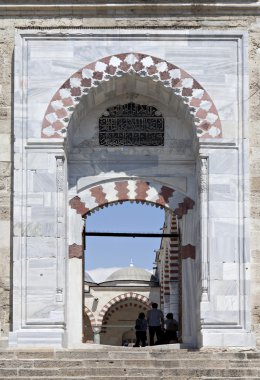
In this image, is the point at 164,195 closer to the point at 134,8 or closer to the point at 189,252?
the point at 189,252

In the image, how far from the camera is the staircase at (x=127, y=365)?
13.6 meters

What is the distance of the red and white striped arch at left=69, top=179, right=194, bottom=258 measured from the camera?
15.8 meters

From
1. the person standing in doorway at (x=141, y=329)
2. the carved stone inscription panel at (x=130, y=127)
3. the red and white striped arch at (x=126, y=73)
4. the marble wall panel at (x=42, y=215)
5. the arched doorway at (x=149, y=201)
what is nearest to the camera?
the marble wall panel at (x=42, y=215)

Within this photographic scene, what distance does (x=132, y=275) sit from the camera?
107ft

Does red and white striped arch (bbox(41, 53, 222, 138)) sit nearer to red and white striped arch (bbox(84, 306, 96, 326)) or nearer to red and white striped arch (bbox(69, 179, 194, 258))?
red and white striped arch (bbox(69, 179, 194, 258))

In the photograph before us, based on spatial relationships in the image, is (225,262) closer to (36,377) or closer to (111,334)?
(36,377)

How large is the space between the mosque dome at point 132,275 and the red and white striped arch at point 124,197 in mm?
15167

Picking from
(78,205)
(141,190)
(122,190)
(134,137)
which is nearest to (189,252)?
(141,190)

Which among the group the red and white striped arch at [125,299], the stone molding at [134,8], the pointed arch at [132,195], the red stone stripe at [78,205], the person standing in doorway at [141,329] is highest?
the stone molding at [134,8]

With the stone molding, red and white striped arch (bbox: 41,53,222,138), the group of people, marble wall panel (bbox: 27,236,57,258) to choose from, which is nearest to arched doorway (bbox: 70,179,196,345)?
marble wall panel (bbox: 27,236,57,258)

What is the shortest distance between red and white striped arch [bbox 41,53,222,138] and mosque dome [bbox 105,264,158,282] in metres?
15.7

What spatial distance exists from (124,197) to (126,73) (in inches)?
63.7

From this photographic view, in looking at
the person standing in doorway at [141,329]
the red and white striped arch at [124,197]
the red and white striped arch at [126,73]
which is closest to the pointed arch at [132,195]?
the red and white striped arch at [124,197]

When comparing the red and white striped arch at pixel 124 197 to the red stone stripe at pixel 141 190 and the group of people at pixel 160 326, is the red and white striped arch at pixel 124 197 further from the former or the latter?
the group of people at pixel 160 326
